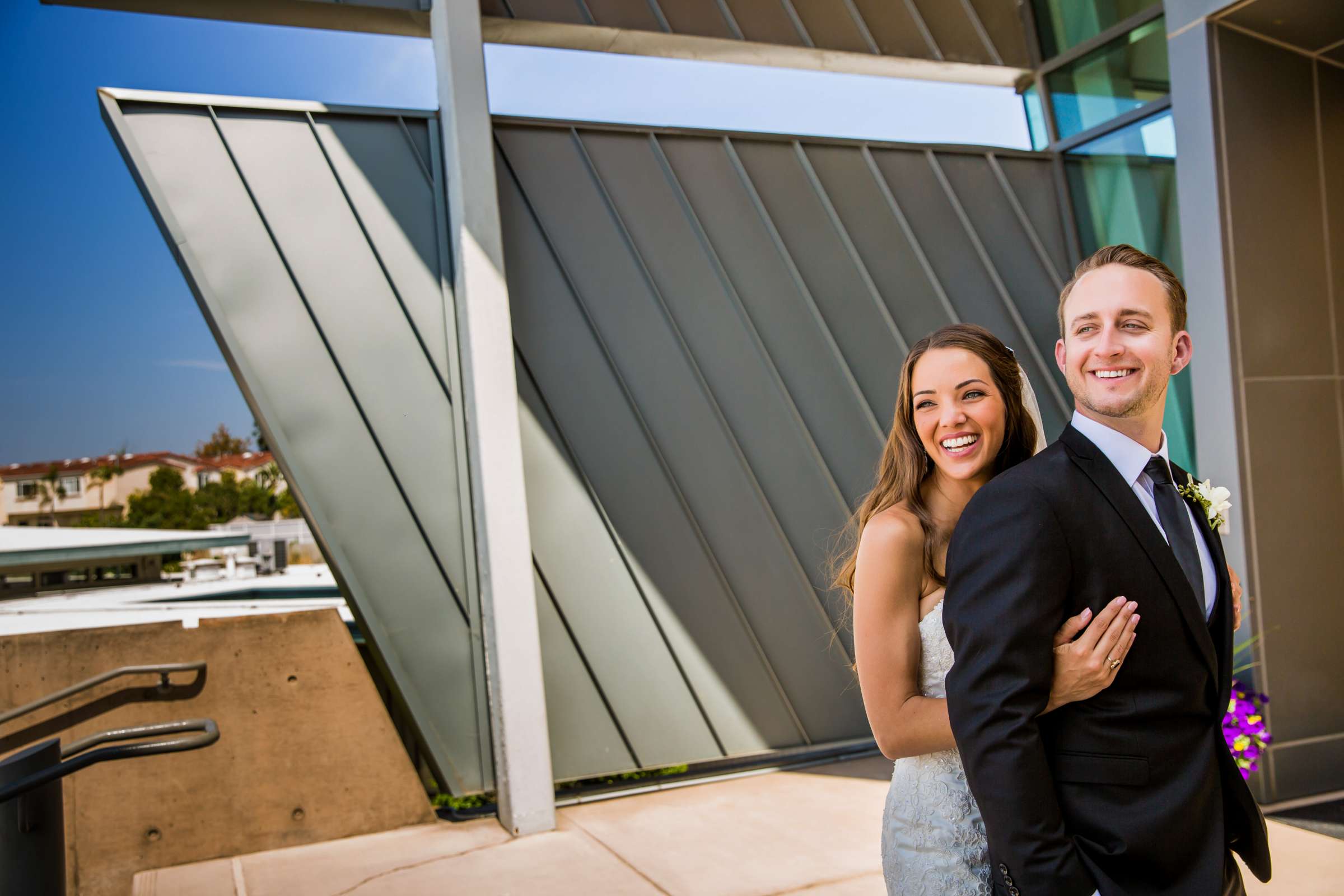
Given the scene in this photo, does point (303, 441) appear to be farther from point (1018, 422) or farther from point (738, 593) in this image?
point (1018, 422)

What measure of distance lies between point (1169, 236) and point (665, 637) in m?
3.99

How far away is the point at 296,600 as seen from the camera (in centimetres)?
468

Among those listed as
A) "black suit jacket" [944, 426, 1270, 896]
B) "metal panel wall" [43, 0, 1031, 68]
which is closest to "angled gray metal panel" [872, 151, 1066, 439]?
"metal panel wall" [43, 0, 1031, 68]

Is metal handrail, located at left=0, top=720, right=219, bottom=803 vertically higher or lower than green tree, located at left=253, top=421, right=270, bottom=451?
lower

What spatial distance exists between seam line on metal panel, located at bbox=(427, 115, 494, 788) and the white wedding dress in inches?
129

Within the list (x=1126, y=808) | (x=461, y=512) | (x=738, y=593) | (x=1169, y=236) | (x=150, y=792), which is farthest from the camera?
(x=1169, y=236)

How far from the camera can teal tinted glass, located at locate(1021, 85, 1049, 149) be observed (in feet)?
21.1

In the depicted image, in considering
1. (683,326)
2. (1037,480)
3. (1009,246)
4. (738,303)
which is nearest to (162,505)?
(683,326)

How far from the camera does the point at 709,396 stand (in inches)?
211

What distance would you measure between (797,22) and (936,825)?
17.7 feet

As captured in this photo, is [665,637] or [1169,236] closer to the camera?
[665,637]

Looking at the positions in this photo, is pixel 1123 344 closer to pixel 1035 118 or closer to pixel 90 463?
pixel 90 463

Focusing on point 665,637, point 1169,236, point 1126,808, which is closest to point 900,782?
point 1126,808

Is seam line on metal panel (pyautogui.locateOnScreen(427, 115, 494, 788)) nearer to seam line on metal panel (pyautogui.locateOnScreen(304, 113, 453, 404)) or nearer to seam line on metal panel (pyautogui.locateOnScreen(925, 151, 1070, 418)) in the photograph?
seam line on metal panel (pyautogui.locateOnScreen(304, 113, 453, 404))
